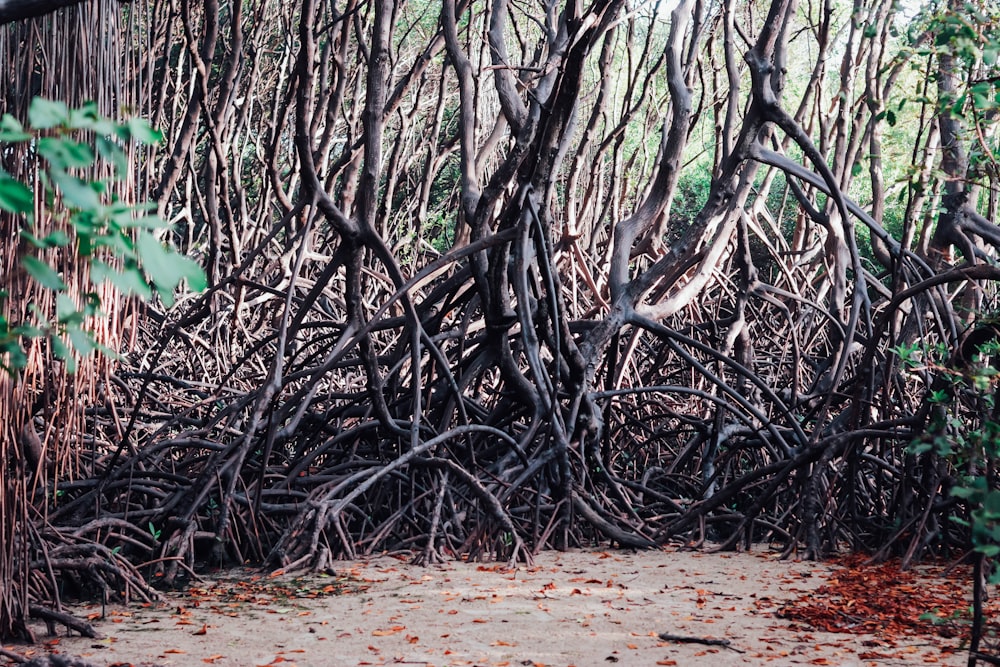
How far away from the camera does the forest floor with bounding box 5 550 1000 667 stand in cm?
253

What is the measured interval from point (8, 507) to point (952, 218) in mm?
3649

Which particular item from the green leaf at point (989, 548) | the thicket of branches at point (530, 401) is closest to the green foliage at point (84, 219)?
the green leaf at point (989, 548)

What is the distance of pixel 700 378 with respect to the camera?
5.95m

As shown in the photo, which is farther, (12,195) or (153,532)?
(153,532)

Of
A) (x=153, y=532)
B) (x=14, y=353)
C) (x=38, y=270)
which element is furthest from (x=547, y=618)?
(x=38, y=270)

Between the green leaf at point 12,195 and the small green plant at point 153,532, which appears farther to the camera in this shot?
the small green plant at point 153,532

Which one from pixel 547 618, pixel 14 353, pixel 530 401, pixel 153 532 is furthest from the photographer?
pixel 530 401

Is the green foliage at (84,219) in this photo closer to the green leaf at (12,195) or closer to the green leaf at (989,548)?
the green leaf at (12,195)

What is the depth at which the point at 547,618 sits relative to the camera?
115 inches

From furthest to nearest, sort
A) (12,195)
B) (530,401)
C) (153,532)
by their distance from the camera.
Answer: (530,401) < (153,532) < (12,195)

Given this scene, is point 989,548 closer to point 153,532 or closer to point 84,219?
point 84,219

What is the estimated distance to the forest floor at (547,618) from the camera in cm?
253


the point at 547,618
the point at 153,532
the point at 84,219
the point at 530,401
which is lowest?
the point at 547,618

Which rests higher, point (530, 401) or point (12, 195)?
point (12, 195)
